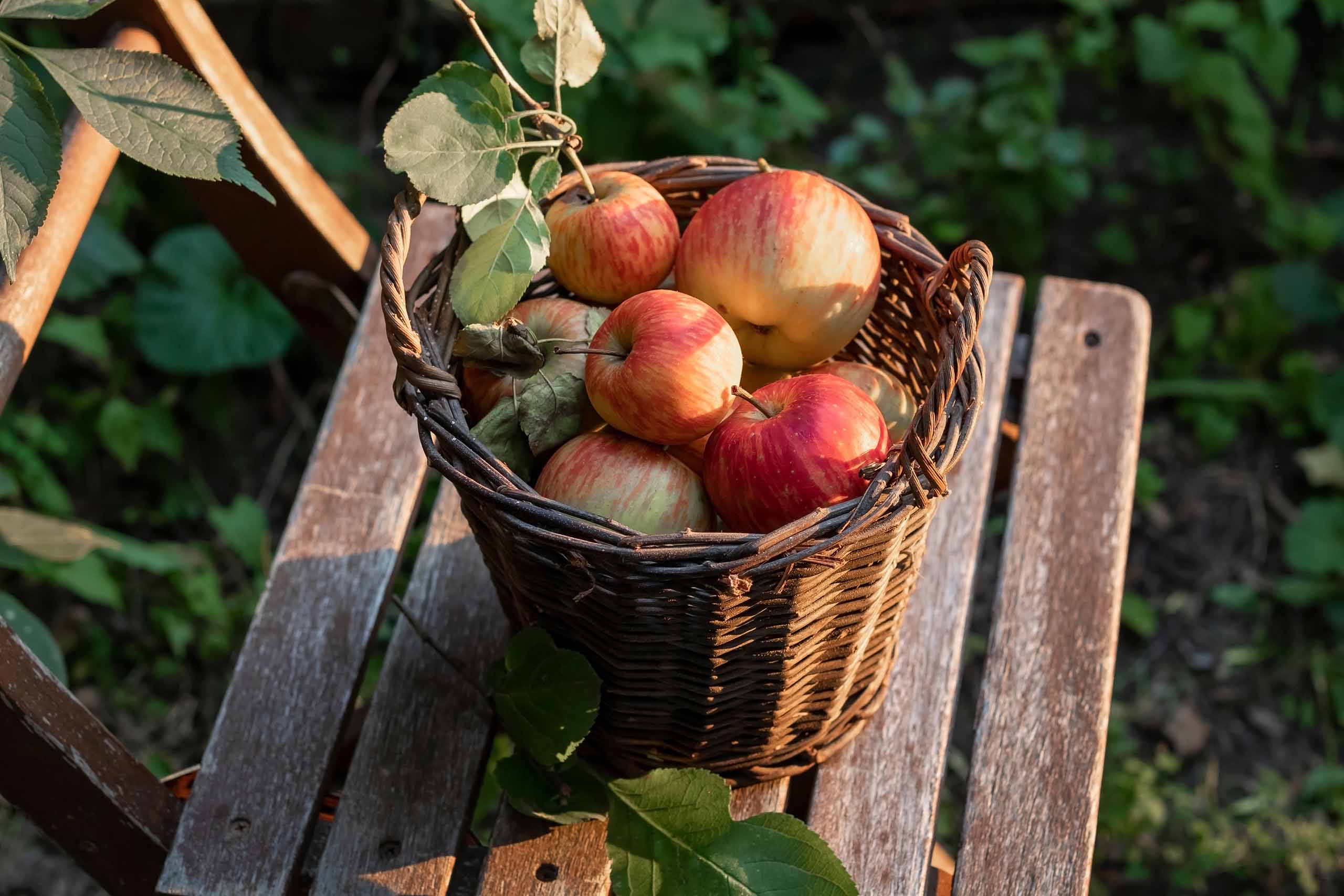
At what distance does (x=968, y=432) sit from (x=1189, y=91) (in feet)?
5.65

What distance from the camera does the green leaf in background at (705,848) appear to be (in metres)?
0.87

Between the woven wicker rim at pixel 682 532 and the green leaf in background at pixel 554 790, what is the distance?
0.30m

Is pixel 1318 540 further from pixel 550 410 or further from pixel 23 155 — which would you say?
pixel 23 155

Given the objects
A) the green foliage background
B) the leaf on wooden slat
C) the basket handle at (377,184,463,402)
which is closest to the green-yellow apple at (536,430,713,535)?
the basket handle at (377,184,463,402)

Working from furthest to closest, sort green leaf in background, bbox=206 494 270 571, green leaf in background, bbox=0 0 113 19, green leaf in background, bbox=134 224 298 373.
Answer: green leaf in background, bbox=134 224 298 373 → green leaf in background, bbox=206 494 270 571 → green leaf in background, bbox=0 0 113 19

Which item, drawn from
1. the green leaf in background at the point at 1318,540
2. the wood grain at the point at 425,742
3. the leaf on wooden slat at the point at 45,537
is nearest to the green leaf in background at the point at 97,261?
the leaf on wooden slat at the point at 45,537

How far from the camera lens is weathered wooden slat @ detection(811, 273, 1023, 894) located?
0.99 metres

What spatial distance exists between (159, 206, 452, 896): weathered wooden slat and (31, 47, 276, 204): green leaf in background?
426 mm

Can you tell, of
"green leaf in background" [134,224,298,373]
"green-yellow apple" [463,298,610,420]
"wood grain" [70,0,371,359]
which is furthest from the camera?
"green leaf in background" [134,224,298,373]

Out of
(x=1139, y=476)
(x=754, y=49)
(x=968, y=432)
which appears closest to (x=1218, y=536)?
(x=1139, y=476)

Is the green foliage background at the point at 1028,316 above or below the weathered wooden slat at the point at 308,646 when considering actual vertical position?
below

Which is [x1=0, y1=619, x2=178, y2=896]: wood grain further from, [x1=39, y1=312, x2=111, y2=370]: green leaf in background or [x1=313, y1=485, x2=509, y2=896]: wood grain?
[x1=39, y1=312, x2=111, y2=370]: green leaf in background

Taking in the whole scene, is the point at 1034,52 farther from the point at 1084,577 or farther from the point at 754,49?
the point at 1084,577

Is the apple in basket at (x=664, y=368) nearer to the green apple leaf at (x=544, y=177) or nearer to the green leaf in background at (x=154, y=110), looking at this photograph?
the green apple leaf at (x=544, y=177)
